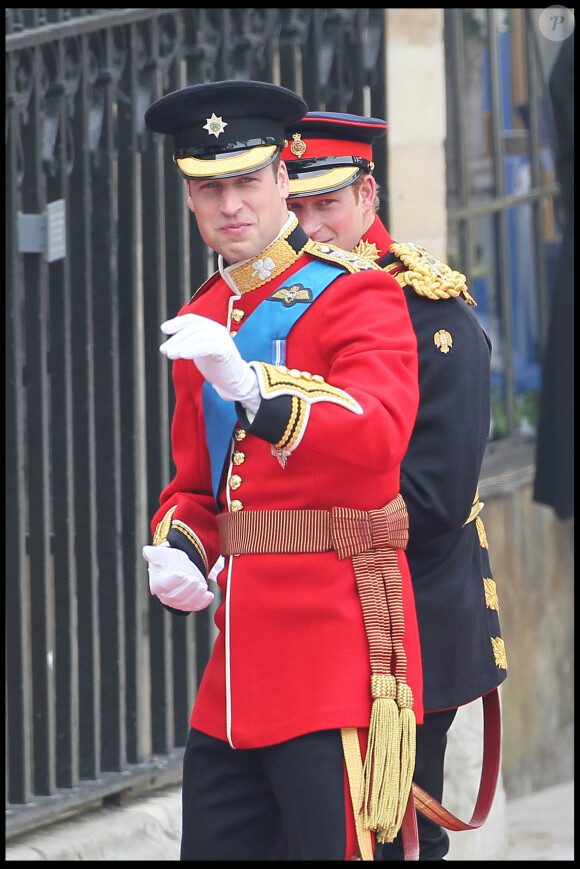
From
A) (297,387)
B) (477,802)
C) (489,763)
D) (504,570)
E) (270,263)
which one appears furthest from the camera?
(504,570)

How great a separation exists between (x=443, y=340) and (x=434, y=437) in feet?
0.70

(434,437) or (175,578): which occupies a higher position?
(434,437)

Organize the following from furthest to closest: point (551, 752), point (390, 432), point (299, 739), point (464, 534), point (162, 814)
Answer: point (551, 752), point (162, 814), point (464, 534), point (299, 739), point (390, 432)

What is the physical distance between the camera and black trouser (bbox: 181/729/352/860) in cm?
281

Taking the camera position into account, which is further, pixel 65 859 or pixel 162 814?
pixel 162 814

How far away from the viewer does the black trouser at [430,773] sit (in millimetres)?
3529

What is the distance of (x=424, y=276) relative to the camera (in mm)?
3494

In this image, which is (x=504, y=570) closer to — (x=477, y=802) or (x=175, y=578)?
(x=477, y=802)

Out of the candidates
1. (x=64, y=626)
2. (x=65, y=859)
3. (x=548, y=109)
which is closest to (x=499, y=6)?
(x=548, y=109)

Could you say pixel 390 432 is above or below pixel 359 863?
above

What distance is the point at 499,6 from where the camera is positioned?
6902 mm

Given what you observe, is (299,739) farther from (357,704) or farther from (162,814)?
(162,814)

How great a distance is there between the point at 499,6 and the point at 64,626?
12.5 feet

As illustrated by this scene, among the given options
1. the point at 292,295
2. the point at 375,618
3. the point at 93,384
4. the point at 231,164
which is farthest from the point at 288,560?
the point at 93,384
